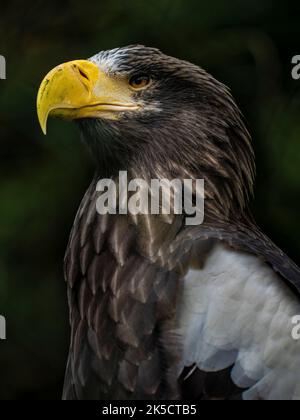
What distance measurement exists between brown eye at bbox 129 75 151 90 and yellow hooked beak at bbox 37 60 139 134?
0.07 feet

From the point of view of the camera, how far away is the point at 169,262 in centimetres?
320

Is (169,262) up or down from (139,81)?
down

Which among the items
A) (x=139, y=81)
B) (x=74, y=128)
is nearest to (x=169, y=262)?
(x=139, y=81)

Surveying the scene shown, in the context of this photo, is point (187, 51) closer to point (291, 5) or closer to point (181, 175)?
point (291, 5)

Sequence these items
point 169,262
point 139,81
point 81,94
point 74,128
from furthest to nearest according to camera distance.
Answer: point 74,128
point 139,81
point 81,94
point 169,262

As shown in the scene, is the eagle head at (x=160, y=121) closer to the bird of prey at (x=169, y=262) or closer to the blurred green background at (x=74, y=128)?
the bird of prey at (x=169, y=262)

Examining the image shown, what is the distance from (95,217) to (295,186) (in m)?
1.68

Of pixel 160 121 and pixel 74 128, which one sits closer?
pixel 160 121

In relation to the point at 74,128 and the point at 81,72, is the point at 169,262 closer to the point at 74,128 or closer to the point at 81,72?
the point at 81,72

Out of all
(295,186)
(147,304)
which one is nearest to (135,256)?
(147,304)

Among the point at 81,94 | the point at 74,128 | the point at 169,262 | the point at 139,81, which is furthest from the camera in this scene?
the point at 74,128

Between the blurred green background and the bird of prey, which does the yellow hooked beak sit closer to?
the bird of prey

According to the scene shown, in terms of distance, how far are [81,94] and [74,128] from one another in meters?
1.61

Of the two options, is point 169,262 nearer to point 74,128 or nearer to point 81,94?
point 81,94
